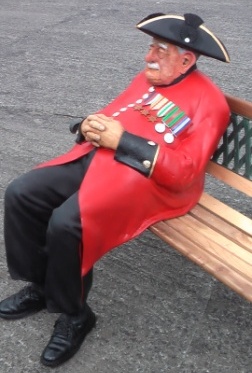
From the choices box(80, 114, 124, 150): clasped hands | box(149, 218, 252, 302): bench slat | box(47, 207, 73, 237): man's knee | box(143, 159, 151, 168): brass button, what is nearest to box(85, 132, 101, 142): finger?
box(80, 114, 124, 150): clasped hands

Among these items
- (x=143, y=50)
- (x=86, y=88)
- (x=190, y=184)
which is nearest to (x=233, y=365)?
(x=190, y=184)

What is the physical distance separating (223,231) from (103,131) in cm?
69

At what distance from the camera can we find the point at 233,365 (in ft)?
9.16

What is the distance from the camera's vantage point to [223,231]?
2822 millimetres

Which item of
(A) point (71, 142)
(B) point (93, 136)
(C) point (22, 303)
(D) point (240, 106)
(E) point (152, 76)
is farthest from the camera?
(A) point (71, 142)

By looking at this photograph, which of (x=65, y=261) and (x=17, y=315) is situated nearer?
(x=65, y=261)

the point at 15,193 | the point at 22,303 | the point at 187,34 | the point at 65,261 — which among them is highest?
the point at 187,34

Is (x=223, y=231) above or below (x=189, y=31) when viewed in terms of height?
below

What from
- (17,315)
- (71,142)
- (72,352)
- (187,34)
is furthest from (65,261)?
(71,142)

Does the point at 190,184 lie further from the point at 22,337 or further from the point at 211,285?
the point at 22,337

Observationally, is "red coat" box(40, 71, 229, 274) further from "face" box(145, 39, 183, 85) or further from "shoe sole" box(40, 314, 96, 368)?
"shoe sole" box(40, 314, 96, 368)

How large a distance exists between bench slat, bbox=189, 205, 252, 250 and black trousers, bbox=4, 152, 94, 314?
560 mm

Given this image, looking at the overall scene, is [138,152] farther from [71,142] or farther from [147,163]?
[71,142]

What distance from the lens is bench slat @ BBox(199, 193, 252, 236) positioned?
2.86 metres
